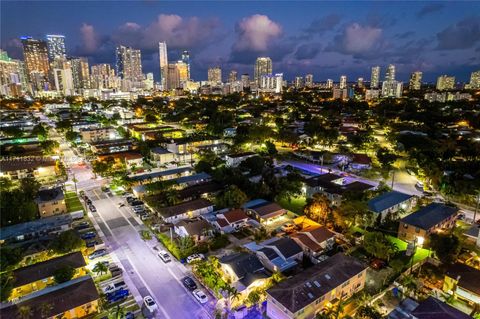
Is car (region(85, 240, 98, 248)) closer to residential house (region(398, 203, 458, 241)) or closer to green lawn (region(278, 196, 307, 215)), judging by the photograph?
green lawn (region(278, 196, 307, 215))

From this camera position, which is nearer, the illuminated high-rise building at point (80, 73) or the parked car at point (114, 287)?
the parked car at point (114, 287)

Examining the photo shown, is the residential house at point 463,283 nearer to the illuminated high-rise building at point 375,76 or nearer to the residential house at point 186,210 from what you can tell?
the residential house at point 186,210

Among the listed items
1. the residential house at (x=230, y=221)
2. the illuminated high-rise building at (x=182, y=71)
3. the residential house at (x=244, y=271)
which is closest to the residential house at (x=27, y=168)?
the residential house at (x=230, y=221)

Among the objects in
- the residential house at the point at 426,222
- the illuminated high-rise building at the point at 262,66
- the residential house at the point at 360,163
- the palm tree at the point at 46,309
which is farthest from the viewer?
the illuminated high-rise building at the point at 262,66

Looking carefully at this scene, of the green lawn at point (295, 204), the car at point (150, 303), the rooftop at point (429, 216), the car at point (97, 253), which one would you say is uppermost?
the rooftop at point (429, 216)

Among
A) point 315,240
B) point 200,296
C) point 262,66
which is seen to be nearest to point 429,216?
point 315,240

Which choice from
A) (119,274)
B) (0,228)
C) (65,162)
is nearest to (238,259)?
(119,274)

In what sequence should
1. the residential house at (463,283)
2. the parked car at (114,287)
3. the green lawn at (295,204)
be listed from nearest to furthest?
1. the residential house at (463,283)
2. the parked car at (114,287)
3. the green lawn at (295,204)

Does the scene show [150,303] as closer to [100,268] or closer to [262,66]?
[100,268]
